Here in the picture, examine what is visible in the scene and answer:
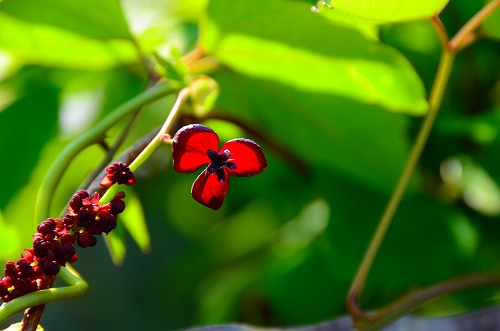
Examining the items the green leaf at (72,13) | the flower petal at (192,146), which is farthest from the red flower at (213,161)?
the green leaf at (72,13)

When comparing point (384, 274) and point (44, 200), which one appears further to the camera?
point (384, 274)

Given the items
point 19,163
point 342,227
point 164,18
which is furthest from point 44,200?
point 164,18

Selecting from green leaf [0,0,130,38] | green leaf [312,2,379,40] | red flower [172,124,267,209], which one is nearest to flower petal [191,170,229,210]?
red flower [172,124,267,209]

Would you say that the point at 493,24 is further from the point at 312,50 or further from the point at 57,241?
the point at 57,241

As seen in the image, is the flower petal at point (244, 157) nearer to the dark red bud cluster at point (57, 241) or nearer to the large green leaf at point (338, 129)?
the dark red bud cluster at point (57, 241)

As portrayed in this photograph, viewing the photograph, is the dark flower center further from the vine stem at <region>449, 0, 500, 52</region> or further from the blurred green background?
the vine stem at <region>449, 0, 500, 52</region>

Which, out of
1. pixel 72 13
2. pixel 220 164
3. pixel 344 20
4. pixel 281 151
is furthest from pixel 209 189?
pixel 281 151

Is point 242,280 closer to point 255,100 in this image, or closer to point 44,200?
point 255,100
